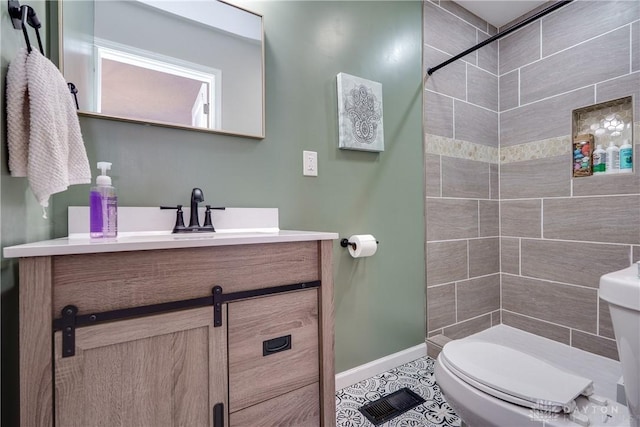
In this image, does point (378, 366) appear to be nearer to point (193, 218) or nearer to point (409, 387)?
point (409, 387)

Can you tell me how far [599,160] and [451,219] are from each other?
2.94 feet

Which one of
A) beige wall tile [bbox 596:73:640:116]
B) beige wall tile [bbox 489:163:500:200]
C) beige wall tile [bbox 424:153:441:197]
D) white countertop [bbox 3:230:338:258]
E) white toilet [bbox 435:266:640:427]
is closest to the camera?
white countertop [bbox 3:230:338:258]

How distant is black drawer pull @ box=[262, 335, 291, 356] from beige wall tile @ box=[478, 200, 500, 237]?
1.74m

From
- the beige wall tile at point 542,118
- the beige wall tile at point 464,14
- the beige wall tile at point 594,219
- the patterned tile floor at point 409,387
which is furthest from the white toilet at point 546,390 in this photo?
the beige wall tile at point 464,14

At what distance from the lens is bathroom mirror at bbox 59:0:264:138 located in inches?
39.5

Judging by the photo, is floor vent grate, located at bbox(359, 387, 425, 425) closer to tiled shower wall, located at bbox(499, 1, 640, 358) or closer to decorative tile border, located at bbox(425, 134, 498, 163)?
tiled shower wall, located at bbox(499, 1, 640, 358)

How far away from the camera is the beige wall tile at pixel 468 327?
1881 mm

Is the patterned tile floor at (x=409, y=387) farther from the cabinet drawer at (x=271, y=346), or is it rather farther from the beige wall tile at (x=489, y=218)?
the beige wall tile at (x=489, y=218)

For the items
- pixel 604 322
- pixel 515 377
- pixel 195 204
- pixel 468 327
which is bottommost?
pixel 468 327

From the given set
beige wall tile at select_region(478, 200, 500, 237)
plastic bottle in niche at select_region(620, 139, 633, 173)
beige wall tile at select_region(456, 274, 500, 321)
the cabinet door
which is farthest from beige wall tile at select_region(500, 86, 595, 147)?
the cabinet door

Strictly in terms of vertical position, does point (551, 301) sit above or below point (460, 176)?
below

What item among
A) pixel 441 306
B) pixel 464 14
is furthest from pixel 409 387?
pixel 464 14

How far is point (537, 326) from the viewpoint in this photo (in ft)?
6.48

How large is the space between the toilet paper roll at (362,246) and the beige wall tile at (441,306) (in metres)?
0.63
